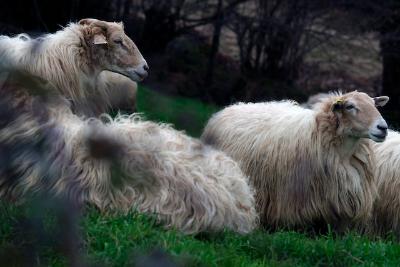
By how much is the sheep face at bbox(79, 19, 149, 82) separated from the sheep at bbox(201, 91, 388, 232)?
1.36 m

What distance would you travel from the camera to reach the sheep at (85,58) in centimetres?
789

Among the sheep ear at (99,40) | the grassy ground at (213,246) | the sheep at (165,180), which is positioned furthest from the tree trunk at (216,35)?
the grassy ground at (213,246)

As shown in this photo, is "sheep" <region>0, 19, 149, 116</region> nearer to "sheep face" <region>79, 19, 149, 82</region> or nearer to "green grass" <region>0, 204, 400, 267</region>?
"sheep face" <region>79, 19, 149, 82</region>

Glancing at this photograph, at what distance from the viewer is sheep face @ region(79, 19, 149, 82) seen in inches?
324

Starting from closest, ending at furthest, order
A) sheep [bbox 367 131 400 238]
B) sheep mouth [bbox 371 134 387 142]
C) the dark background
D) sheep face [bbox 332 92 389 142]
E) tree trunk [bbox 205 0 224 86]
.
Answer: sheep mouth [bbox 371 134 387 142] < sheep face [bbox 332 92 389 142] < sheep [bbox 367 131 400 238] < the dark background < tree trunk [bbox 205 0 224 86]

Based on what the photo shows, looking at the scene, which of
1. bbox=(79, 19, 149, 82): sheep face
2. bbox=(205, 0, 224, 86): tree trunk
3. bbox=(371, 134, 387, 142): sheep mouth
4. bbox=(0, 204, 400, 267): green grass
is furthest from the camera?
bbox=(205, 0, 224, 86): tree trunk

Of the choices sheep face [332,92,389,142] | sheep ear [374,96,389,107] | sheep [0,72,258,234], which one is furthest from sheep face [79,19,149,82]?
sheep ear [374,96,389,107]

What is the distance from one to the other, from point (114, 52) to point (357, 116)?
229cm

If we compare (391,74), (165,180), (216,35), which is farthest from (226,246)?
(391,74)

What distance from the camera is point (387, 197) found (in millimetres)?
7898

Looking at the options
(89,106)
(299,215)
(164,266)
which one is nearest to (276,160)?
(299,215)

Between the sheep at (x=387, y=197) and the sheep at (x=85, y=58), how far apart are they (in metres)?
2.25

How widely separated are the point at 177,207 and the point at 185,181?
20cm

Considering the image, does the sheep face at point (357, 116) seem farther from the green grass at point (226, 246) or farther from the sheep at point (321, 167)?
the green grass at point (226, 246)
